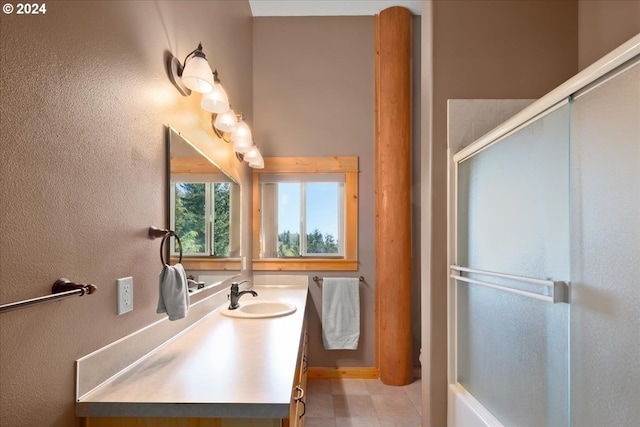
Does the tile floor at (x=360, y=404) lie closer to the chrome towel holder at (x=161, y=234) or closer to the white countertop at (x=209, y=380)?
the white countertop at (x=209, y=380)

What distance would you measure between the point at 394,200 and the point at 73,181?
2.45 m

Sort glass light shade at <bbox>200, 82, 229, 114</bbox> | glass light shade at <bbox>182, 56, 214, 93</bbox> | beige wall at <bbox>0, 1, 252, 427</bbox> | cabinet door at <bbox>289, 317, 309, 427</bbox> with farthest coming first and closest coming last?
glass light shade at <bbox>200, 82, 229, 114</bbox> < glass light shade at <bbox>182, 56, 214, 93</bbox> < cabinet door at <bbox>289, 317, 309, 427</bbox> < beige wall at <bbox>0, 1, 252, 427</bbox>

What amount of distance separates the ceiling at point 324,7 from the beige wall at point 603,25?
4.60 feet

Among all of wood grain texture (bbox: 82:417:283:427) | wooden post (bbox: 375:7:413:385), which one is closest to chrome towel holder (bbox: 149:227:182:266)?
wood grain texture (bbox: 82:417:283:427)

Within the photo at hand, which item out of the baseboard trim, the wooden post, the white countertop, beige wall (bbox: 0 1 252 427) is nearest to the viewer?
beige wall (bbox: 0 1 252 427)

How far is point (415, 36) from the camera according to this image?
310 cm

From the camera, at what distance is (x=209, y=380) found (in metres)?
0.96

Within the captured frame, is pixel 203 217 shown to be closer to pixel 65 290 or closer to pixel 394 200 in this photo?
pixel 65 290

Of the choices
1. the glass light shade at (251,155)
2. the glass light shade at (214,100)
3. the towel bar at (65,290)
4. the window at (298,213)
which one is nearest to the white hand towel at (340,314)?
the window at (298,213)

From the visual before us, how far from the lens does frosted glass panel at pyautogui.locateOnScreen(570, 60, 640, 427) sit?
0.91 metres

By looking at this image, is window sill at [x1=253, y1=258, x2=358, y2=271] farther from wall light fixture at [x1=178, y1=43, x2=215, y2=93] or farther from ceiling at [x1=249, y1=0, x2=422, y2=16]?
ceiling at [x1=249, y1=0, x2=422, y2=16]

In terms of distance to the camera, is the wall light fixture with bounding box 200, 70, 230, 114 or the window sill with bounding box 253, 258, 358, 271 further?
the window sill with bounding box 253, 258, 358, 271

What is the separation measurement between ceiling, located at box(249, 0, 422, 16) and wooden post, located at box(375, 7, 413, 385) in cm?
7

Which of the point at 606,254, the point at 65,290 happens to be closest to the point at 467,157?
the point at 606,254
